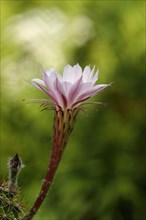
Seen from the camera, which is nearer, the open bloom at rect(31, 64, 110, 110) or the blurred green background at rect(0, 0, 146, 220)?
the open bloom at rect(31, 64, 110, 110)

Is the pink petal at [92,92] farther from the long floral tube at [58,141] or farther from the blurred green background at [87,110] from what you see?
the blurred green background at [87,110]

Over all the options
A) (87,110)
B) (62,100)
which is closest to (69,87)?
(62,100)

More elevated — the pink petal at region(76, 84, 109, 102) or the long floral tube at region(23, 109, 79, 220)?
→ the pink petal at region(76, 84, 109, 102)

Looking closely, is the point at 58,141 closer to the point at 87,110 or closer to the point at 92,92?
the point at 92,92

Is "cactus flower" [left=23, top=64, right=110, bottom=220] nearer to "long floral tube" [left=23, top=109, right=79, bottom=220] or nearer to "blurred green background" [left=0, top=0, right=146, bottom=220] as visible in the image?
"long floral tube" [left=23, top=109, right=79, bottom=220]

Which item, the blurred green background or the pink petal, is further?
the blurred green background

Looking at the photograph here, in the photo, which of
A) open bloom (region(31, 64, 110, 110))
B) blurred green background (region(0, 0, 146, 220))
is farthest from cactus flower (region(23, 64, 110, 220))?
blurred green background (region(0, 0, 146, 220))

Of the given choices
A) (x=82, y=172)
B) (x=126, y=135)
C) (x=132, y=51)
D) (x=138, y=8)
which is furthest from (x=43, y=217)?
(x=138, y=8)
